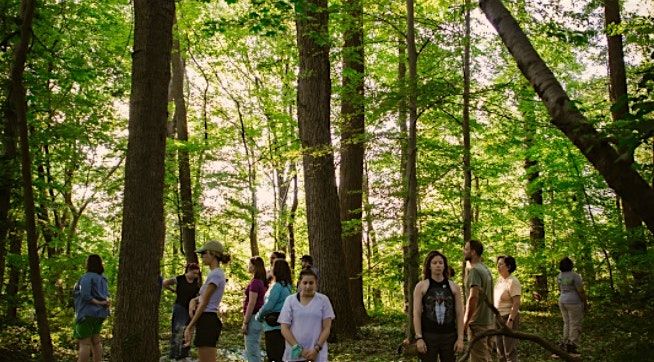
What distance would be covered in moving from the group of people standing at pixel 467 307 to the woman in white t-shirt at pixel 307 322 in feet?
3.46

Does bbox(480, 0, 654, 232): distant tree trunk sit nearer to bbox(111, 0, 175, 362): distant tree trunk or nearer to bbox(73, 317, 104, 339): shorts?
bbox(111, 0, 175, 362): distant tree trunk

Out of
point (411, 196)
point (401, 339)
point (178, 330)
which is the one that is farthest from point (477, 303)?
point (178, 330)

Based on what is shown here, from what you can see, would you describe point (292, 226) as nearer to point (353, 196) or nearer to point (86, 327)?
point (353, 196)

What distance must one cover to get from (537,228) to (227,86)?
15.2m

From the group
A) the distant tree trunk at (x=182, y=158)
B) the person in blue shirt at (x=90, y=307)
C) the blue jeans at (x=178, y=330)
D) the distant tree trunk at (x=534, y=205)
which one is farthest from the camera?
the distant tree trunk at (x=182, y=158)

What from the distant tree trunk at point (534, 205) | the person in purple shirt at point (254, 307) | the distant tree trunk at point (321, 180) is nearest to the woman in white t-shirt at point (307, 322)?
the person in purple shirt at point (254, 307)

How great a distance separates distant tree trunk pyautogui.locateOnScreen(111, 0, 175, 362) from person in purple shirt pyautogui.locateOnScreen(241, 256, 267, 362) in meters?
1.40

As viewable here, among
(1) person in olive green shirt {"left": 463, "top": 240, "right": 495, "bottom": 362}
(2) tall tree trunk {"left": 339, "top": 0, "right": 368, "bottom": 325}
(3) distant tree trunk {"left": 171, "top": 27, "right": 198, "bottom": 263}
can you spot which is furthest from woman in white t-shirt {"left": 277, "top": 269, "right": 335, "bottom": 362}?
(3) distant tree trunk {"left": 171, "top": 27, "right": 198, "bottom": 263}

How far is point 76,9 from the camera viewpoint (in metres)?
14.8

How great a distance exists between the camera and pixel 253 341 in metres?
8.40

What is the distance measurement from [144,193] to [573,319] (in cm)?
786

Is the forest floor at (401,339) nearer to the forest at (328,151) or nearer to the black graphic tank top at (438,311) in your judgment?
the forest at (328,151)

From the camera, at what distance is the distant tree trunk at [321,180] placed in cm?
1206

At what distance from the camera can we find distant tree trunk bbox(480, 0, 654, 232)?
8.29 feet
